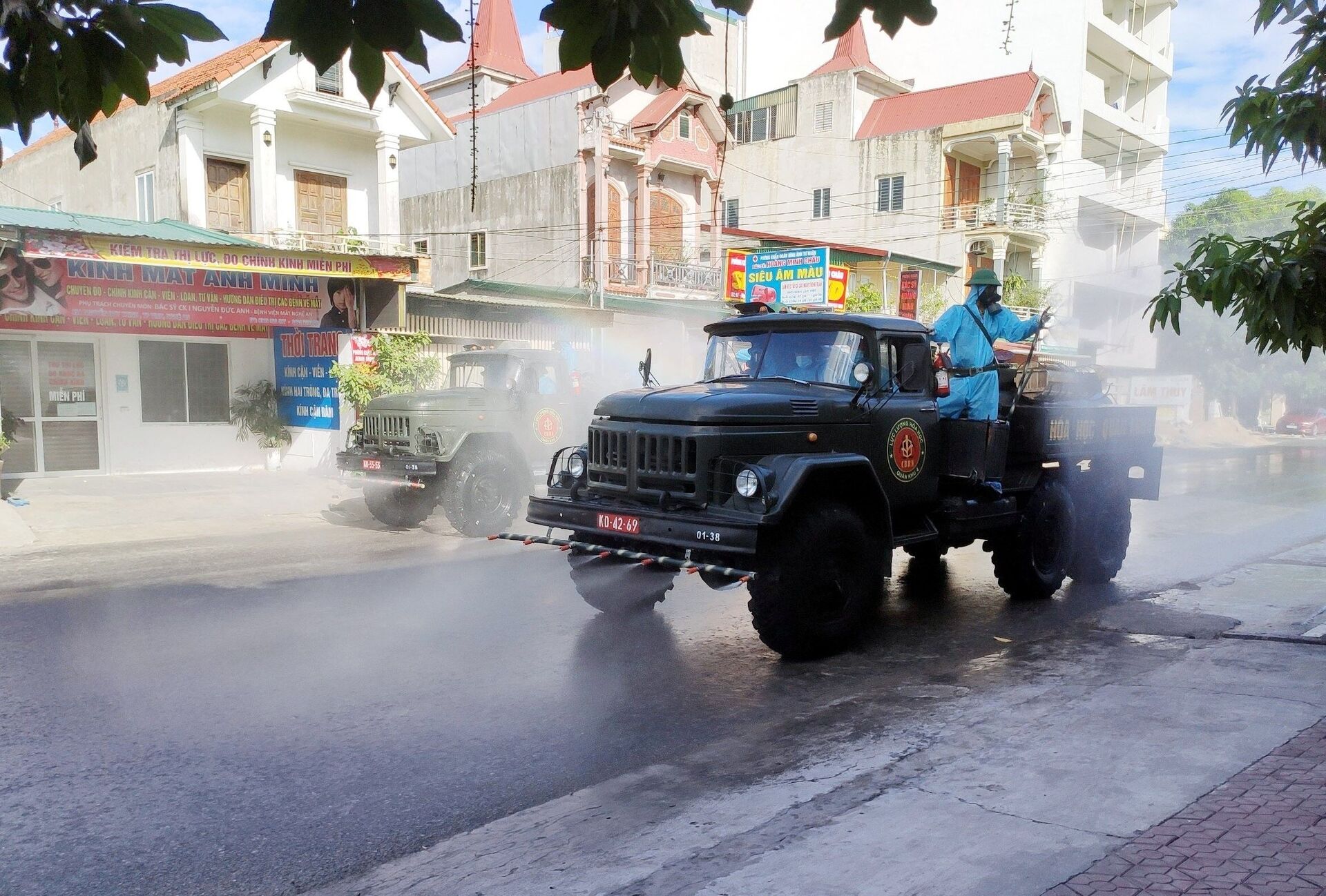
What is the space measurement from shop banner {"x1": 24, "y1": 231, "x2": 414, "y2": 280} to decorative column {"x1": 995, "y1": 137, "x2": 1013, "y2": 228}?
2323 centimetres

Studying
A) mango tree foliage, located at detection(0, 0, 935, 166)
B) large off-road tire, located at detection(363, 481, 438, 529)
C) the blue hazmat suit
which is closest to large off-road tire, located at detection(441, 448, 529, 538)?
large off-road tire, located at detection(363, 481, 438, 529)

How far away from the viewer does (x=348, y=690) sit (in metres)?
5.86

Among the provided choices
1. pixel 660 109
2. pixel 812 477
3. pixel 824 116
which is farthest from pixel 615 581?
pixel 824 116

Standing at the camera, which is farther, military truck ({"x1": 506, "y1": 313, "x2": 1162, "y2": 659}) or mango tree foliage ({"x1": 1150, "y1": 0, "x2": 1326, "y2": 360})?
military truck ({"x1": 506, "y1": 313, "x2": 1162, "y2": 659})

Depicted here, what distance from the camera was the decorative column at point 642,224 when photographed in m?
27.9

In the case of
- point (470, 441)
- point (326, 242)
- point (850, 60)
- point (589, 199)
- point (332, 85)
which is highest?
point (850, 60)

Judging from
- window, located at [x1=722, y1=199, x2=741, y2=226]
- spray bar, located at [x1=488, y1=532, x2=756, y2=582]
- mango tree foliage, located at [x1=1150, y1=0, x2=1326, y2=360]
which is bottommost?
spray bar, located at [x1=488, y1=532, x2=756, y2=582]

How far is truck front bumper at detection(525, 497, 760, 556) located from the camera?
233 inches

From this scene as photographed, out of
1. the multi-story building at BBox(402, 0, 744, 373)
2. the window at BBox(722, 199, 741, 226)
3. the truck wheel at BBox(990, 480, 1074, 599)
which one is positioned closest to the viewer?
the truck wheel at BBox(990, 480, 1074, 599)

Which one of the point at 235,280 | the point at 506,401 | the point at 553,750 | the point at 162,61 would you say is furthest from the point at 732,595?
the point at 235,280

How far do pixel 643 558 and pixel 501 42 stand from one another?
3380 centimetres

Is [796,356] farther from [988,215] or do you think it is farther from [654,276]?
[988,215]

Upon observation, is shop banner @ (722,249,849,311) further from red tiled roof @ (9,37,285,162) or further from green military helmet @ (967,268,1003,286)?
green military helmet @ (967,268,1003,286)

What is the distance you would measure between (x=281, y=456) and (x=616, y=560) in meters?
13.7
